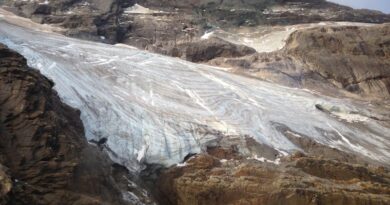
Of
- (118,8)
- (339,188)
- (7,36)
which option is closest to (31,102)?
(339,188)

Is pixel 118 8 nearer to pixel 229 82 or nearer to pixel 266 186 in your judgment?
pixel 229 82

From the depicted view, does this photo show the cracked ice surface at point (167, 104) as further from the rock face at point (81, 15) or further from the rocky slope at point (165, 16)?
the rocky slope at point (165, 16)

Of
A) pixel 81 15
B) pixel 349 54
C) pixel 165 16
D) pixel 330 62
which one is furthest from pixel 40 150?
pixel 165 16

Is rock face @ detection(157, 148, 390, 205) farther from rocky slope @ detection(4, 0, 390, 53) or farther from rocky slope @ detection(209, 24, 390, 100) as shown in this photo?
rocky slope @ detection(4, 0, 390, 53)

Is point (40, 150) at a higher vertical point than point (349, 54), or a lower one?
higher

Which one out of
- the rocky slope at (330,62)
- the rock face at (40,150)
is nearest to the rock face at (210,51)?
the rocky slope at (330,62)

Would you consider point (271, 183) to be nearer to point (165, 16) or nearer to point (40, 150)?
point (40, 150)
